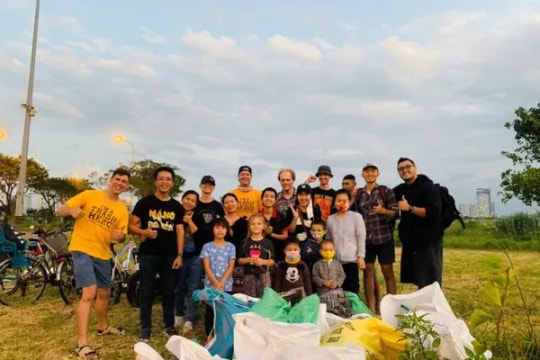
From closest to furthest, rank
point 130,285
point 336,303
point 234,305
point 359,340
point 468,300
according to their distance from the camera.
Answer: point 359,340, point 234,305, point 336,303, point 130,285, point 468,300

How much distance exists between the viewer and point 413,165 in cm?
441

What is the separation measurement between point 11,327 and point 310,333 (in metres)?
4.00

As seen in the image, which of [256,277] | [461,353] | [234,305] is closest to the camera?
[461,353]

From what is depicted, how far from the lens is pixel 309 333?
254 cm

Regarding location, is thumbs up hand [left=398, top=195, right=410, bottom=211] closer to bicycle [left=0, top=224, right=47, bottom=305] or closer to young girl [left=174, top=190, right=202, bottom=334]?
young girl [left=174, top=190, right=202, bottom=334]

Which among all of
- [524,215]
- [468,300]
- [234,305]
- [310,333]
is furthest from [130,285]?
[524,215]

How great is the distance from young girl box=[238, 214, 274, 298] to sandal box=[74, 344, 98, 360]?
4.63 ft

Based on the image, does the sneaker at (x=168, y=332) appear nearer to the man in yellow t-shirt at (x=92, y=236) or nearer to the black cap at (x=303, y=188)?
→ the man in yellow t-shirt at (x=92, y=236)

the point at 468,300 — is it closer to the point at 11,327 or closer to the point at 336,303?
the point at 336,303

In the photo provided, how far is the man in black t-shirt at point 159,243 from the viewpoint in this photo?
4.16m

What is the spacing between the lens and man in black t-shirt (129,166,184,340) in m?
4.16

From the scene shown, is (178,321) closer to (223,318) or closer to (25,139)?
(223,318)

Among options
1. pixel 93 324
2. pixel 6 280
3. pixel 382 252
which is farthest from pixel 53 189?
pixel 382 252

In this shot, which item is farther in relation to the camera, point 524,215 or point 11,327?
point 524,215
